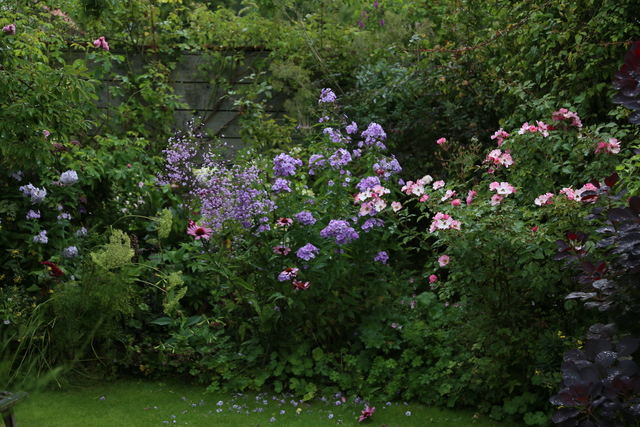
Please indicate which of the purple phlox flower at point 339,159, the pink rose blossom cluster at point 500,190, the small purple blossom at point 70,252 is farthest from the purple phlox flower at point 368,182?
the small purple blossom at point 70,252

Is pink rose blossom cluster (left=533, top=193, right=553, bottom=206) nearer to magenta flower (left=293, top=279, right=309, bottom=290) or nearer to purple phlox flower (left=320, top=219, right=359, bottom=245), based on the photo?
purple phlox flower (left=320, top=219, right=359, bottom=245)

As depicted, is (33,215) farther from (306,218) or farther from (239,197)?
(306,218)

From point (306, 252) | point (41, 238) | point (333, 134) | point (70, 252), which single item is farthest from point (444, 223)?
point (41, 238)

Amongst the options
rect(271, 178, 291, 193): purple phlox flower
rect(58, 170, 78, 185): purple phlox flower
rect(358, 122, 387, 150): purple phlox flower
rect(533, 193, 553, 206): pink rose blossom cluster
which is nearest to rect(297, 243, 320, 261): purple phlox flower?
rect(271, 178, 291, 193): purple phlox flower

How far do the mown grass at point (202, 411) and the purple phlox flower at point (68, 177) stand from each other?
1.47 metres

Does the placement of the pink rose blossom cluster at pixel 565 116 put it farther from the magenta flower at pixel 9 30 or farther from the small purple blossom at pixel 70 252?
the magenta flower at pixel 9 30

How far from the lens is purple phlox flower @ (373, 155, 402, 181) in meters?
4.20

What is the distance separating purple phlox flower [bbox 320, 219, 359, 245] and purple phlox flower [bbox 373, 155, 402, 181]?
1.64 feet

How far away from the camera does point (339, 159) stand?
13.4 feet

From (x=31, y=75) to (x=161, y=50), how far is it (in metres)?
2.54

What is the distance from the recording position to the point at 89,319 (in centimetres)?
423

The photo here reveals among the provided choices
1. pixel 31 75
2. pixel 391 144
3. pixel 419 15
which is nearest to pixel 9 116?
pixel 31 75

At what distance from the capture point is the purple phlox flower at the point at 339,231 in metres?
3.82

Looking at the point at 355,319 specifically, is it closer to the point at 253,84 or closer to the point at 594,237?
the point at 594,237
